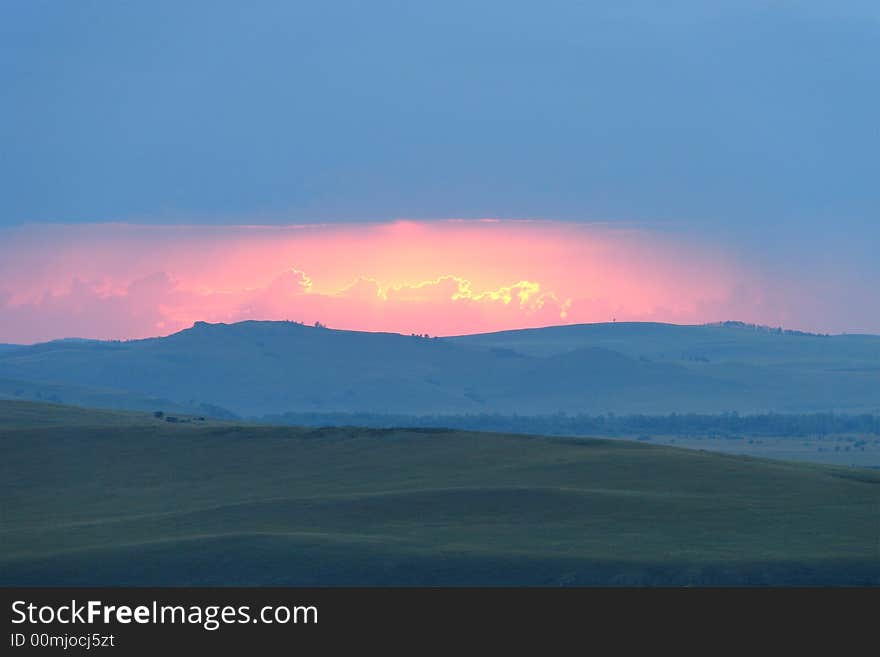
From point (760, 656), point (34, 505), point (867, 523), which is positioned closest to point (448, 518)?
point (867, 523)

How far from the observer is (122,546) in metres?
70.1

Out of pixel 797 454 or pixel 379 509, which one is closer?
pixel 379 509

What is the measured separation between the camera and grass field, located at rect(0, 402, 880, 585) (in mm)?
64188

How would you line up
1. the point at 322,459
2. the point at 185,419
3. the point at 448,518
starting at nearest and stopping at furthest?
1. the point at 448,518
2. the point at 322,459
3. the point at 185,419

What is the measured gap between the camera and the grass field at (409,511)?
211ft

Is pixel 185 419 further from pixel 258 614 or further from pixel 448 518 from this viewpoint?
pixel 258 614

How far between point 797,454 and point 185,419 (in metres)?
81.1

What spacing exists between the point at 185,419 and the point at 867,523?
3178 inches

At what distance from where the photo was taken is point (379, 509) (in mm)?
80062

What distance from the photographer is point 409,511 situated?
260 feet

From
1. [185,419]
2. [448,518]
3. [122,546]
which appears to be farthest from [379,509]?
[185,419]

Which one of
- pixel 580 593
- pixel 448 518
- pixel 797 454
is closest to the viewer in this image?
pixel 580 593

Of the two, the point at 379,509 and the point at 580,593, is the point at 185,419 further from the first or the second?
the point at 580,593

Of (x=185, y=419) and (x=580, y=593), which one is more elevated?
(x=185, y=419)
